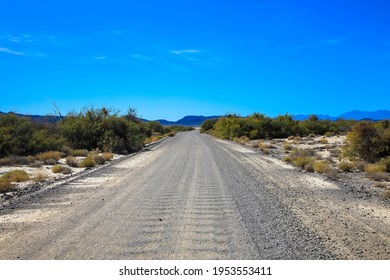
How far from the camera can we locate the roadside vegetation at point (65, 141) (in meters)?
20.9

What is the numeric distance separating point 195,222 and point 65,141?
86.7 ft

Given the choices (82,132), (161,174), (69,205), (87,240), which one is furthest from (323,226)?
(82,132)

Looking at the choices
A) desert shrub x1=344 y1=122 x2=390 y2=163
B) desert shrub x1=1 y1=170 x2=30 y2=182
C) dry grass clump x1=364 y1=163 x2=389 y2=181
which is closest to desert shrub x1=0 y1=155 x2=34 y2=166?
desert shrub x1=1 y1=170 x2=30 y2=182

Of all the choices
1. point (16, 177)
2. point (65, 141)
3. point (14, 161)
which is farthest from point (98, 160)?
point (65, 141)

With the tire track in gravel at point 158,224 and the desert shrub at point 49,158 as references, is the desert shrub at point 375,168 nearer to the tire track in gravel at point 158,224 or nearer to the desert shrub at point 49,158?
the tire track in gravel at point 158,224

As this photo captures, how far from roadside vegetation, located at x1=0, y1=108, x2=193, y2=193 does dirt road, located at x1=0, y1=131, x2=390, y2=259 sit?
5819 millimetres

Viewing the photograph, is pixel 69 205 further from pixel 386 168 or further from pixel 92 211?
pixel 386 168

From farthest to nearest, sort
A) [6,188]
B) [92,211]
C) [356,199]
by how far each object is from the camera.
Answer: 1. [6,188]
2. [356,199]
3. [92,211]

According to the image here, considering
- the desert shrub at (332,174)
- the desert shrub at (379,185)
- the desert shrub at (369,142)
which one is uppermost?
the desert shrub at (369,142)

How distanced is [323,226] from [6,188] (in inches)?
401

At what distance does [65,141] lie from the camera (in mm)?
32156

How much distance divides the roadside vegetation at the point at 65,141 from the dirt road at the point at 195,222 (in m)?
5.82

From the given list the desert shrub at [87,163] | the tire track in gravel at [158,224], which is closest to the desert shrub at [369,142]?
the tire track in gravel at [158,224]

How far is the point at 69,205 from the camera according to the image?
402 inches
